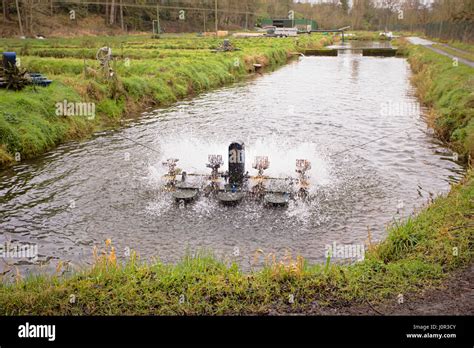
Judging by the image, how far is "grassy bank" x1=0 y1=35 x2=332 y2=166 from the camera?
2172 cm

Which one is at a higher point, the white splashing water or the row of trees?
the row of trees

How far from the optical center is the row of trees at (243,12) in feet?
242

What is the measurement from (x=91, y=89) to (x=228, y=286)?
76.5 feet

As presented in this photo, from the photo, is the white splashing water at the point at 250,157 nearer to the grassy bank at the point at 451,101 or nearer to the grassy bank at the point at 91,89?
the grassy bank at the point at 91,89

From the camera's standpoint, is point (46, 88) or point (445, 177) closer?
point (445, 177)

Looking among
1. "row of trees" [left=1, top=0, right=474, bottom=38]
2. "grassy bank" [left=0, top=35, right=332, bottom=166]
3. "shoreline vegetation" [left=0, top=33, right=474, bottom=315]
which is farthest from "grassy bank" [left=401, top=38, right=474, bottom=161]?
"row of trees" [left=1, top=0, right=474, bottom=38]

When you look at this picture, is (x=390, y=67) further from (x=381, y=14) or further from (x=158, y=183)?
(x=381, y=14)

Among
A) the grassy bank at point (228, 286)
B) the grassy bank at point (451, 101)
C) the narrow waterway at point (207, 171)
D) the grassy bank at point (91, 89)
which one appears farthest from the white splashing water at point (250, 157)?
the grassy bank at point (451, 101)

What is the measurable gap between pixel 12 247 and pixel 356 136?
18.5m

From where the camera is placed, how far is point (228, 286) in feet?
29.7

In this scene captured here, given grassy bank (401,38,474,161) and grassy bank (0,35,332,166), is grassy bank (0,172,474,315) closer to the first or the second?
grassy bank (401,38,474,161)

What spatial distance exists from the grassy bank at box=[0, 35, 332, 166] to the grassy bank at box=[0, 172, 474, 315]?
12.9 metres

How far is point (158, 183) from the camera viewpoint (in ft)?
58.4
